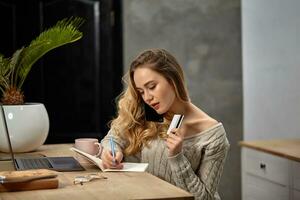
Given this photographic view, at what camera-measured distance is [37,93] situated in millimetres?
4281

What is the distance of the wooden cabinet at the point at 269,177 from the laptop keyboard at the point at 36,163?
126 centimetres

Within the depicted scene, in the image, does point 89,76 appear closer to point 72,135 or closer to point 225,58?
point 72,135

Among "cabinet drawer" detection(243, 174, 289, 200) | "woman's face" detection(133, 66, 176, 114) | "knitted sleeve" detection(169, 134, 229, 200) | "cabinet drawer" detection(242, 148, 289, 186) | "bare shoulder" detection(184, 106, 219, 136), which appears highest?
"woman's face" detection(133, 66, 176, 114)

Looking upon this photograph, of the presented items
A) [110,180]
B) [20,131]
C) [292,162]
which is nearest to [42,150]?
[20,131]

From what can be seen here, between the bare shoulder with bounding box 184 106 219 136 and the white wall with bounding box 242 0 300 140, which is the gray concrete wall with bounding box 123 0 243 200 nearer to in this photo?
the white wall with bounding box 242 0 300 140

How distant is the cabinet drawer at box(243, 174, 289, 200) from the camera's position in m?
2.92

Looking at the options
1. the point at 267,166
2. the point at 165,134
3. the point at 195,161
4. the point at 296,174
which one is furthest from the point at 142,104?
the point at 267,166

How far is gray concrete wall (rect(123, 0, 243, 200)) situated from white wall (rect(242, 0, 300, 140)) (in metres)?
0.19

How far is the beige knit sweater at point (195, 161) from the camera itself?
2.09 meters

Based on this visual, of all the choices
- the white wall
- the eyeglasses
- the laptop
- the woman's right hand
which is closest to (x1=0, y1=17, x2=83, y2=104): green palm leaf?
the laptop

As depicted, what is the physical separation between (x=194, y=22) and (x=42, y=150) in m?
2.14

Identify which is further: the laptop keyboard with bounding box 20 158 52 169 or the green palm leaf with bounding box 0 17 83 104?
the green palm leaf with bounding box 0 17 83 104

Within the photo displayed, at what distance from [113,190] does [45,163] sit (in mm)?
596

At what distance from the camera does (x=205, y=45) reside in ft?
14.7
